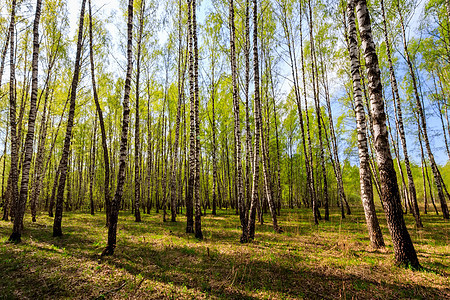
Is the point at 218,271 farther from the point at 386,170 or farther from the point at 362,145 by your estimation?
the point at 362,145

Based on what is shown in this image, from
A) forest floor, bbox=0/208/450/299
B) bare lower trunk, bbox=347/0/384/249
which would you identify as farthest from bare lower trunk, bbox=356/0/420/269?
bare lower trunk, bbox=347/0/384/249

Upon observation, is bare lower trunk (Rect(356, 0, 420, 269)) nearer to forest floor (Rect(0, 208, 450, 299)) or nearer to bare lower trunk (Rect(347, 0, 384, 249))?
forest floor (Rect(0, 208, 450, 299))

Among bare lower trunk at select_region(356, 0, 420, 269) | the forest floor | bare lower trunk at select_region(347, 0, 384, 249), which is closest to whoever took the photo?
the forest floor

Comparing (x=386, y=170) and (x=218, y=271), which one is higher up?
(x=386, y=170)

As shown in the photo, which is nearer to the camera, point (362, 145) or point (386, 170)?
point (386, 170)

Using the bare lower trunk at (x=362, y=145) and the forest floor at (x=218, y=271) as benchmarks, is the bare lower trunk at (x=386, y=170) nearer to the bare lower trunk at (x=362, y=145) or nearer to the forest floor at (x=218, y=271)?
the forest floor at (x=218, y=271)

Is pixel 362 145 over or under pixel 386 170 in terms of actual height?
over

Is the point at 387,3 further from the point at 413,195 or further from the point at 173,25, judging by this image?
the point at 173,25

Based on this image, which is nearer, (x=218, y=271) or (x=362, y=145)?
(x=218, y=271)

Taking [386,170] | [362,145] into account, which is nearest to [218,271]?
[386,170]

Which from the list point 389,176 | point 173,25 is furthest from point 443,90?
point 173,25

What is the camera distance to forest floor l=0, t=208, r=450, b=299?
3.97 meters

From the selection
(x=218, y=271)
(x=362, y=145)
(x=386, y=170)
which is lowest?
(x=218, y=271)

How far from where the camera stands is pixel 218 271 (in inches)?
195
